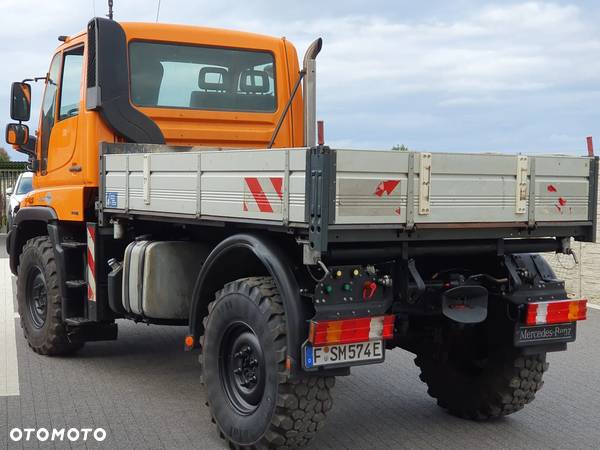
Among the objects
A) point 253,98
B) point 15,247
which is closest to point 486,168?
point 253,98

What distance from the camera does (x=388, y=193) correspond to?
463cm

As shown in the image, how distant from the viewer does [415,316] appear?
18.5 feet

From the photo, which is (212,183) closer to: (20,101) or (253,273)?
(253,273)

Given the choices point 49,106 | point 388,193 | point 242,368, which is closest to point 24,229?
point 49,106

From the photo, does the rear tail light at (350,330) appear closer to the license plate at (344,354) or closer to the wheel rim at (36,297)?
the license plate at (344,354)

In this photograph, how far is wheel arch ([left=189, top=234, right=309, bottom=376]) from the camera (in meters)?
4.71

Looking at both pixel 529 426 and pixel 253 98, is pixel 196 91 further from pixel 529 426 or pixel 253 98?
pixel 529 426

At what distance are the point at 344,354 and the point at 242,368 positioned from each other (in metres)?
0.83

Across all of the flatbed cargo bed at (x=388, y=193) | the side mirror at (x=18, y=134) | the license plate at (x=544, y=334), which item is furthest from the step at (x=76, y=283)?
the license plate at (x=544, y=334)

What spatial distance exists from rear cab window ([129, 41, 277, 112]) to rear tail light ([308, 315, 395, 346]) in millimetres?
3496

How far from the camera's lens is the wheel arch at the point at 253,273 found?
471cm

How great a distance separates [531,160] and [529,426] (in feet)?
6.38

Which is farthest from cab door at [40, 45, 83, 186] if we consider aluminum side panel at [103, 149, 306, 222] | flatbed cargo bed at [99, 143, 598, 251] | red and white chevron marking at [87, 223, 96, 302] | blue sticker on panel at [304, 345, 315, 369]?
blue sticker on panel at [304, 345, 315, 369]

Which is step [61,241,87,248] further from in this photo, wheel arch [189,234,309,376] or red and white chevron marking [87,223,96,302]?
wheel arch [189,234,309,376]
